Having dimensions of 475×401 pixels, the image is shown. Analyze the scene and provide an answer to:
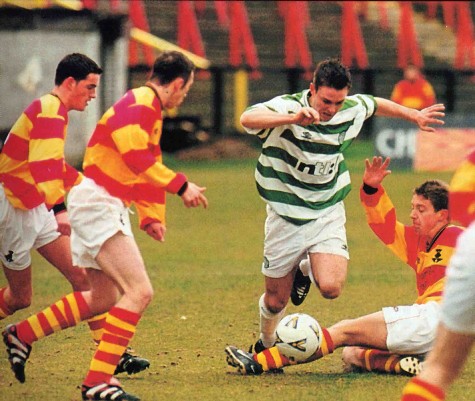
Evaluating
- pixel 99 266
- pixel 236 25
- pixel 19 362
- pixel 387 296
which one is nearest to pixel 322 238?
pixel 99 266

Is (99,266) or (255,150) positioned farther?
(255,150)

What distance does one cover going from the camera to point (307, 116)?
611 centimetres

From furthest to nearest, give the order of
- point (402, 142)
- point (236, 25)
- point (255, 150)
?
point (236, 25)
point (255, 150)
point (402, 142)

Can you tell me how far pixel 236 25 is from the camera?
79.2ft

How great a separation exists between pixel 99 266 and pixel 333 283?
1360 millimetres

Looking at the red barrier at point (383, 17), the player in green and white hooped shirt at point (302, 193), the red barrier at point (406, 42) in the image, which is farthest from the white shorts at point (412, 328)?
the red barrier at point (383, 17)

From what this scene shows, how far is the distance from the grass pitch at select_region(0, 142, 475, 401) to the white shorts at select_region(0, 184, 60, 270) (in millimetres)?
625

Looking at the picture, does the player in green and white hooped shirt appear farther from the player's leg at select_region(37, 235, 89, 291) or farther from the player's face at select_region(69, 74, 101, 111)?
the player's leg at select_region(37, 235, 89, 291)

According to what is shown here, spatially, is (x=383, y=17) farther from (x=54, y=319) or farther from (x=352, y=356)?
(x=54, y=319)

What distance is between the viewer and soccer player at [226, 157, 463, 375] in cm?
634

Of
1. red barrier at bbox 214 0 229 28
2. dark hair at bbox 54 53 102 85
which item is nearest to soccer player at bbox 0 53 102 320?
dark hair at bbox 54 53 102 85

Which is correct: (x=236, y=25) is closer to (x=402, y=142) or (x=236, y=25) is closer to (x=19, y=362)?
(x=402, y=142)

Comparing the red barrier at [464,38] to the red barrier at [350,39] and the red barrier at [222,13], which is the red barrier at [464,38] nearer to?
the red barrier at [350,39]

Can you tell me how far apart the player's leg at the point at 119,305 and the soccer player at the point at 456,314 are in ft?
6.11
